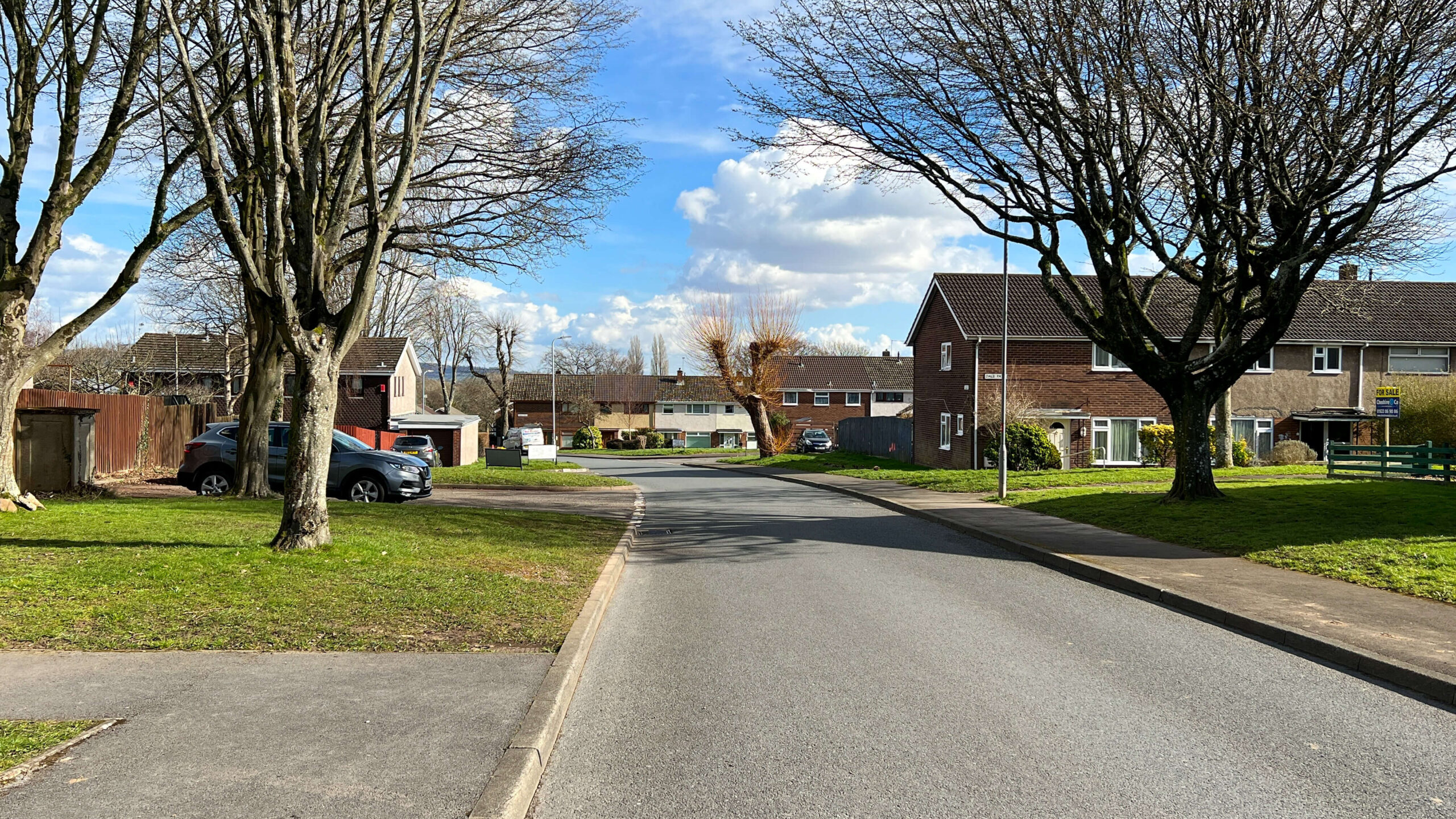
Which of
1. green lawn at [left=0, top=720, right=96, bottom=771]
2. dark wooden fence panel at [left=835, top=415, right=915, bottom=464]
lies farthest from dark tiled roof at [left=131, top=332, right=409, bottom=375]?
green lawn at [left=0, top=720, right=96, bottom=771]

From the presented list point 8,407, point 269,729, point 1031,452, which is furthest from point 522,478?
point 269,729

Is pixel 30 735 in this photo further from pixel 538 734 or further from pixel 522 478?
pixel 522 478

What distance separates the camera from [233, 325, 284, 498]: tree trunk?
1809 cm

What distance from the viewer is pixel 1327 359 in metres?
39.8

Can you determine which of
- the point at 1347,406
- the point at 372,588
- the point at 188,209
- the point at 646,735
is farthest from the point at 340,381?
the point at 646,735

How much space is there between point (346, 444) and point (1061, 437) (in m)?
25.0

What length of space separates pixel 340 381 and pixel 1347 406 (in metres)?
46.9

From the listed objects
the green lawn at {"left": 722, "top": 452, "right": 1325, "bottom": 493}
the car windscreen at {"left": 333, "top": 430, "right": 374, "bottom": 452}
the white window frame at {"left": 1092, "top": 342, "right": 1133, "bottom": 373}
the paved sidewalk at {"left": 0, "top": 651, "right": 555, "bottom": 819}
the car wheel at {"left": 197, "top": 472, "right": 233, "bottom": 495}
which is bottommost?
the paved sidewalk at {"left": 0, "top": 651, "right": 555, "bottom": 819}

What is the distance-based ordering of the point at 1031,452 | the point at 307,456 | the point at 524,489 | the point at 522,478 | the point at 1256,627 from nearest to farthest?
1. the point at 1256,627
2. the point at 307,456
3. the point at 524,489
4. the point at 522,478
5. the point at 1031,452

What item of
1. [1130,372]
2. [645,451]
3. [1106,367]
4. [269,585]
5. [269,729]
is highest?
[1106,367]

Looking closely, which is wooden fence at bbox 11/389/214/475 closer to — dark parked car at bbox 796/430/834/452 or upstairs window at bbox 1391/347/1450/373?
upstairs window at bbox 1391/347/1450/373

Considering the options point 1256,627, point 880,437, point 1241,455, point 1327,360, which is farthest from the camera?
point 880,437

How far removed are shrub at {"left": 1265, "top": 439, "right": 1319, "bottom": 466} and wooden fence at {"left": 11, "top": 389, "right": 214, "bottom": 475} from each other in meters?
32.4

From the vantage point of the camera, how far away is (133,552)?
10422 millimetres
